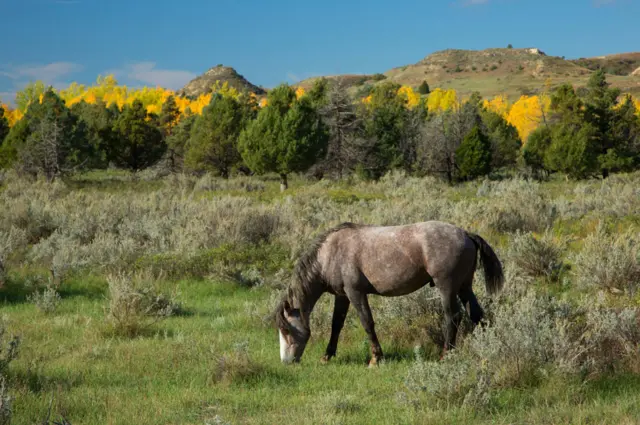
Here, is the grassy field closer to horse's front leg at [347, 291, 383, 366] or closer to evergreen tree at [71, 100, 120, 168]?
horse's front leg at [347, 291, 383, 366]

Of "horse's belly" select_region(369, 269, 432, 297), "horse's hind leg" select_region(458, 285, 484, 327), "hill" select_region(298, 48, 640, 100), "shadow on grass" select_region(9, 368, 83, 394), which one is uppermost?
"hill" select_region(298, 48, 640, 100)

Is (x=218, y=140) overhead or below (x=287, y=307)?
overhead

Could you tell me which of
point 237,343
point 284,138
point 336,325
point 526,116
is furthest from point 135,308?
point 526,116

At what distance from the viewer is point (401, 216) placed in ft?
50.1

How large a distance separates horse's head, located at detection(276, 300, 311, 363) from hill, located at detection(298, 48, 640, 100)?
126 metres

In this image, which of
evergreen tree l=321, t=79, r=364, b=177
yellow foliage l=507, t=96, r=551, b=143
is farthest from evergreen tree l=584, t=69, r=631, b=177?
yellow foliage l=507, t=96, r=551, b=143

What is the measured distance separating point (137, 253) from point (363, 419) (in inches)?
347

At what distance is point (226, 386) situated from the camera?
5238 mm

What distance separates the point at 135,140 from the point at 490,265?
4486 cm

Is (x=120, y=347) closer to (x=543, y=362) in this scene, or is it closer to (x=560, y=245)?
(x=543, y=362)

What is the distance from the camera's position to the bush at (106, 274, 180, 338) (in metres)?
7.29

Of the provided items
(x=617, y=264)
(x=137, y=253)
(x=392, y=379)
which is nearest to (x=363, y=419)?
(x=392, y=379)

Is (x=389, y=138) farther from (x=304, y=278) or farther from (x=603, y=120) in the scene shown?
(x=304, y=278)

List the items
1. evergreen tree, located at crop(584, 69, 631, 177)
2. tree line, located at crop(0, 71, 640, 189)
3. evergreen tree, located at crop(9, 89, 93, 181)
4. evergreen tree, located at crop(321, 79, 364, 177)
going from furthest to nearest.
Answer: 1. evergreen tree, located at crop(584, 69, 631, 177)
2. evergreen tree, located at crop(321, 79, 364, 177)
3. tree line, located at crop(0, 71, 640, 189)
4. evergreen tree, located at crop(9, 89, 93, 181)
